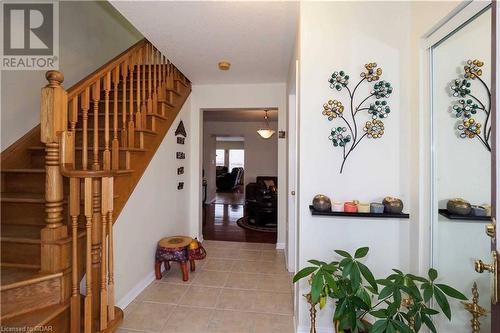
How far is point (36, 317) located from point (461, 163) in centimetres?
255

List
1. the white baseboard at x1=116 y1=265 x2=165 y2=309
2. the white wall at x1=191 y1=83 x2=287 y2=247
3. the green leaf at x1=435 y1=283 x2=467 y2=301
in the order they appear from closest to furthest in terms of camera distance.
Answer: the green leaf at x1=435 y1=283 x2=467 y2=301 → the white baseboard at x1=116 y1=265 x2=165 y2=309 → the white wall at x1=191 y1=83 x2=287 y2=247

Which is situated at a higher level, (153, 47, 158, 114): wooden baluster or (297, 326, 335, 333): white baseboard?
(153, 47, 158, 114): wooden baluster

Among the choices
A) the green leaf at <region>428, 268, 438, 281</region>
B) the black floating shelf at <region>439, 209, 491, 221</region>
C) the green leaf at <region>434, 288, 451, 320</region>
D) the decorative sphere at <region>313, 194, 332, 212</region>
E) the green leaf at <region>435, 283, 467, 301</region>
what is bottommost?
the green leaf at <region>434, 288, 451, 320</region>

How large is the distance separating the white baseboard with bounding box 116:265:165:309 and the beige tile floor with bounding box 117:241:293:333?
0.13 ft

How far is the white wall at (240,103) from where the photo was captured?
3.60 metres

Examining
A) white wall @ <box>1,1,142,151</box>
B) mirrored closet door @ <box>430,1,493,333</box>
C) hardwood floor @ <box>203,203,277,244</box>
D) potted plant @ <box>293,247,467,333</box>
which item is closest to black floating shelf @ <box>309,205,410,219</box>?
mirrored closet door @ <box>430,1,493,333</box>

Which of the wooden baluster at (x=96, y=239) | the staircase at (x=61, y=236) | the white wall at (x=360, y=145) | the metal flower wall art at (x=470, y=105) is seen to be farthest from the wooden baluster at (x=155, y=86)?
the metal flower wall art at (x=470, y=105)

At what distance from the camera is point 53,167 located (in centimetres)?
151

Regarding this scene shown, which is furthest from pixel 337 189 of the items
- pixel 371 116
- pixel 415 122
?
pixel 415 122

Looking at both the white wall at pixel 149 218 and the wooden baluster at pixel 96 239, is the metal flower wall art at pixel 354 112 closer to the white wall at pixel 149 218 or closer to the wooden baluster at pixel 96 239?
the wooden baluster at pixel 96 239

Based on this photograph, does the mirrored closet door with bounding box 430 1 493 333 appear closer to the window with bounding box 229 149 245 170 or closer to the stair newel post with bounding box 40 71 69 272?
the stair newel post with bounding box 40 71 69 272

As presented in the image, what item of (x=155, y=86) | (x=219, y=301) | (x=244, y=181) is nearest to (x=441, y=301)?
(x=219, y=301)

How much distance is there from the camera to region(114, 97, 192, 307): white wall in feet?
7.12

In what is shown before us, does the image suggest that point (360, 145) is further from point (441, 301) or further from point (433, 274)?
point (441, 301)
